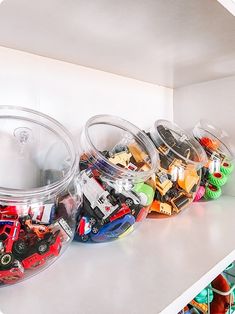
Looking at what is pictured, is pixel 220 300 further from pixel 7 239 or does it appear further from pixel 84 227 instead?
pixel 7 239

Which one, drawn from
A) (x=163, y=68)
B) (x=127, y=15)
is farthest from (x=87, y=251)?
(x=163, y=68)

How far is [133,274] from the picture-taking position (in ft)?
1.41

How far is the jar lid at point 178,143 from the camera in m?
0.74

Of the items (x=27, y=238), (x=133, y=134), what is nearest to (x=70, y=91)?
(x=133, y=134)

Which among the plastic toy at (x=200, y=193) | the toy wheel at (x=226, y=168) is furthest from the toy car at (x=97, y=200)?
the toy wheel at (x=226, y=168)

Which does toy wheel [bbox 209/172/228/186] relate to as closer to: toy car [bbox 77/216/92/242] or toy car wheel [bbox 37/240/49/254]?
toy car [bbox 77/216/92/242]

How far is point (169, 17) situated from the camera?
467 mm

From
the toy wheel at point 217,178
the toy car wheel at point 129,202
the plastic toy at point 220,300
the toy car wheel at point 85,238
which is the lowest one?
the plastic toy at point 220,300

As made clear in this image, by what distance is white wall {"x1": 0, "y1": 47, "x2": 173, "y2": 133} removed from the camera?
600 millimetres

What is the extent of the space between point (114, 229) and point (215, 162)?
0.49m

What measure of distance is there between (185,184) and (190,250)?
0.23 metres

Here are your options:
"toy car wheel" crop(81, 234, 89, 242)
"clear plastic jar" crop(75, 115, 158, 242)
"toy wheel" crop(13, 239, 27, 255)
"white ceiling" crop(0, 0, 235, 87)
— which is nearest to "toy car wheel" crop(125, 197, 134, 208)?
"clear plastic jar" crop(75, 115, 158, 242)

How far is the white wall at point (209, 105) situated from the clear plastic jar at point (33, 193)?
62 centimetres

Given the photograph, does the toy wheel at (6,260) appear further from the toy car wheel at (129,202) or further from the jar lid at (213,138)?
the jar lid at (213,138)
